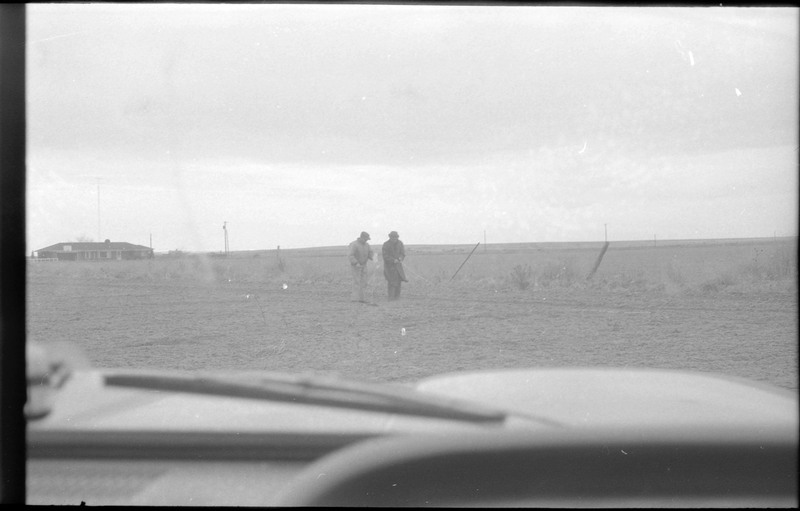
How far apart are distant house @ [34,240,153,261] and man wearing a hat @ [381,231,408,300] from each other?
1.08 meters

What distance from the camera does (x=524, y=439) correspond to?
4.78 ft

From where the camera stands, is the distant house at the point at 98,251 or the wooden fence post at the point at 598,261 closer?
the distant house at the point at 98,251

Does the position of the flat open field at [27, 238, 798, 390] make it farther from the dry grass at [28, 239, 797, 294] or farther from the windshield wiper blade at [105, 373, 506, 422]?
the windshield wiper blade at [105, 373, 506, 422]

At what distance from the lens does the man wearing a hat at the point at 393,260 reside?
302 cm

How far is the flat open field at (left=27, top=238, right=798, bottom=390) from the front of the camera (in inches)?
132

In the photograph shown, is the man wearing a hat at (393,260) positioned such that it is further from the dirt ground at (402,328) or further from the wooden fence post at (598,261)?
the wooden fence post at (598,261)

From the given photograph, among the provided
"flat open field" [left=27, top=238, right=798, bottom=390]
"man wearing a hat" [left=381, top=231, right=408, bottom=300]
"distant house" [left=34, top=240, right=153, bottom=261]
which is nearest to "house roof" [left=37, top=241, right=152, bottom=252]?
"distant house" [left=34, top=240, right=153, bottom=261]

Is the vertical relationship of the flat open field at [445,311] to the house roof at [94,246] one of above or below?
below

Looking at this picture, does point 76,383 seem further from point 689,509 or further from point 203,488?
point 689,509

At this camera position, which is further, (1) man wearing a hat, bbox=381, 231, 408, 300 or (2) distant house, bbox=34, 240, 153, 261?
(1) man wearing a hat, bbox=381, 231, 408, 300

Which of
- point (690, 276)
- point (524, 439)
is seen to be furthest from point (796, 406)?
point (690, 276)

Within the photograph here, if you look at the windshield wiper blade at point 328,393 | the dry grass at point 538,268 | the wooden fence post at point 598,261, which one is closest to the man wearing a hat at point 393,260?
the dry grass at point 538,268

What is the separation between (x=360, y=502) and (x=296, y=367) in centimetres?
192

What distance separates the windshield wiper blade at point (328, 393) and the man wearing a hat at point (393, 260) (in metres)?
1.29
